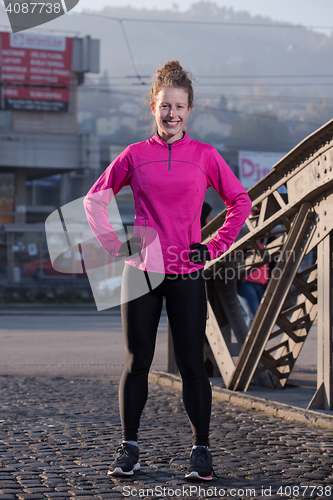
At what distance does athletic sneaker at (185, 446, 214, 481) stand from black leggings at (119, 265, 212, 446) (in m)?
0.05

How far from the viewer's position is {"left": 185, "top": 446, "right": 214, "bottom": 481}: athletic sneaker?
315 centimetres

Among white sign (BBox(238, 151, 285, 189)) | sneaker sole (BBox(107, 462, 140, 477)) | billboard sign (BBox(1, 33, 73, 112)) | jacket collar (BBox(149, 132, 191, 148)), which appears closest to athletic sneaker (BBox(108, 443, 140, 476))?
sneaker sole (BBox(107, 462, 140, 477))

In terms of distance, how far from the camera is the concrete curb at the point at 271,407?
4.63 meters

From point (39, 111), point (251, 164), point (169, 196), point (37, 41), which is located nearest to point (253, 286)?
point (169, 196)

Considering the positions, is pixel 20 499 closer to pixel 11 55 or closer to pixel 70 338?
pixel 70 338

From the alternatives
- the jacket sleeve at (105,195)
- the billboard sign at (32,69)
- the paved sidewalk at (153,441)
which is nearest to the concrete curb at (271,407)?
the paved sidewalk at (153,441)

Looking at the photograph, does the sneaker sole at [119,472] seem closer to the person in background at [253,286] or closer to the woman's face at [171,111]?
the woman's face at [171,111]

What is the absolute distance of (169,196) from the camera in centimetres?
324

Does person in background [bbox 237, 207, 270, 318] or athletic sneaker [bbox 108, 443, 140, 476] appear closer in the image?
athletic sneaker [bbox 108, 443, 140, 476]

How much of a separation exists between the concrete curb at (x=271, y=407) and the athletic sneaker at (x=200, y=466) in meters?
1.54

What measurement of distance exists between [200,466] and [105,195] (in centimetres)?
144

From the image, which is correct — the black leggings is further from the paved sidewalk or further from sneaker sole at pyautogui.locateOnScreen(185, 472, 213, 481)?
the paved sidewalk

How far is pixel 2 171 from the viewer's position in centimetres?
3497

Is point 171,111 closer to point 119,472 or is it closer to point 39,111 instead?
point 119,472
